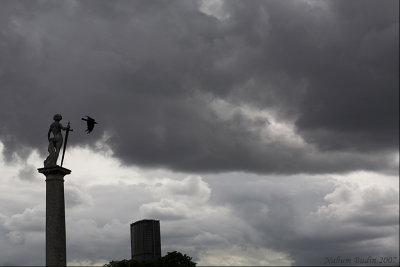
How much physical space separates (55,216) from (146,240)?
10880cm

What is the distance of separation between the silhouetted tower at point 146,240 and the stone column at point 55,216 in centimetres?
10617

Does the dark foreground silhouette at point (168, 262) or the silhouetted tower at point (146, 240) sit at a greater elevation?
the silhouetted tower at point (146, 240)

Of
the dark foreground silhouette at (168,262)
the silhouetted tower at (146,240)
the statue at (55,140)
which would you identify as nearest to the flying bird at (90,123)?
the statue at (55,140)

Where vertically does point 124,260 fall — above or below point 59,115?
below

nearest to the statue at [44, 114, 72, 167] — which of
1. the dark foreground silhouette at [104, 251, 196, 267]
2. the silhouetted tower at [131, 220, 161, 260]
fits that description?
the dark foreground silhouette at [104, 251, 196, 267]

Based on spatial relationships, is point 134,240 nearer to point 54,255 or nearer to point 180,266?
point 180,266

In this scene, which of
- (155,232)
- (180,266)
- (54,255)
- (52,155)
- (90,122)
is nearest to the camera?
(54,255)

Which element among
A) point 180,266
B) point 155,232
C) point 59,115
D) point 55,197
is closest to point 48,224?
point 55,197

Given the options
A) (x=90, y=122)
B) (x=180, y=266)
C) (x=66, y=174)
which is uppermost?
(x=90, y=122)

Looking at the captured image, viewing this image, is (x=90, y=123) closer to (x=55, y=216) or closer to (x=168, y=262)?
(x=55, y=216)

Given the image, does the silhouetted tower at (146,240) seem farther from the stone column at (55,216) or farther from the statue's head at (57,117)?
the stone column at (55,216)

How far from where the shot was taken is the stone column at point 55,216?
1442 inches

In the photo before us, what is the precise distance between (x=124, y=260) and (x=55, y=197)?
56326 millimetres

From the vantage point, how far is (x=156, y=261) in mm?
90125
